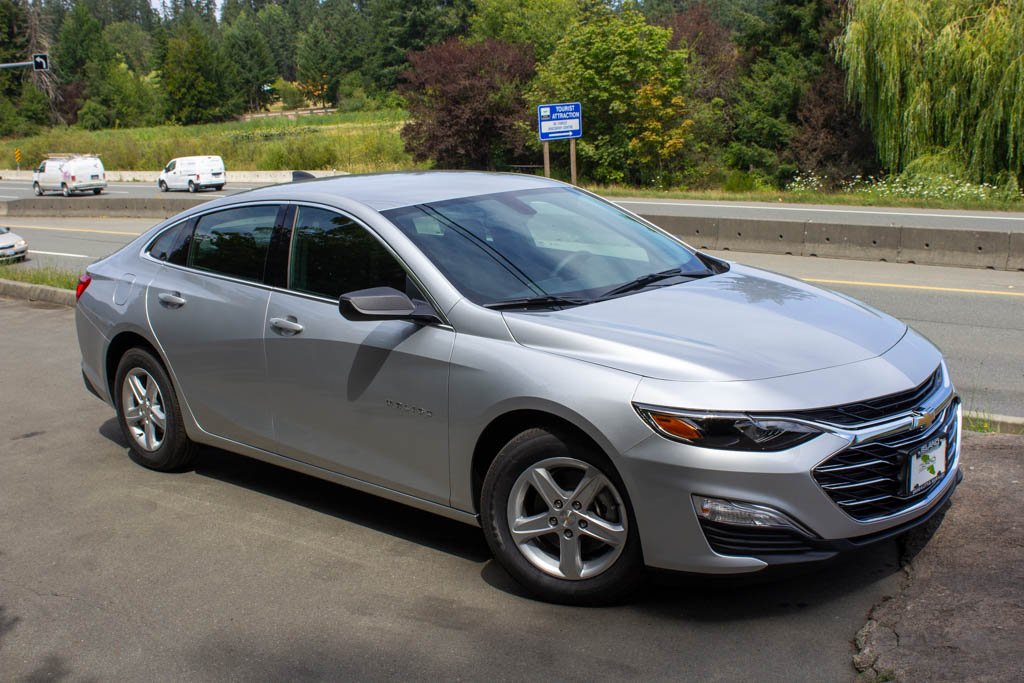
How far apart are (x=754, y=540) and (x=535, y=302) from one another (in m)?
1.41

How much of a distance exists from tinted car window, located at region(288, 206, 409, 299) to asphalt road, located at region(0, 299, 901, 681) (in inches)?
49.4

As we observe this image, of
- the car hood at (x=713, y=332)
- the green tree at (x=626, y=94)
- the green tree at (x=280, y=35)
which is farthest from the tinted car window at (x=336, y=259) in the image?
the green tree at (x=280, y=35)

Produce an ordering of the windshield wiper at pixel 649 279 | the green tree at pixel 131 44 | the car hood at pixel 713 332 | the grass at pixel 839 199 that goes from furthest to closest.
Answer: the green tree at pixel 131 44, the grass at pixel 839 199, the windshield wiper at pixel 649 279, the car hood at pixel 713 332

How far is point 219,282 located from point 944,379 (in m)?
3.67

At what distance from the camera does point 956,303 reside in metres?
11.9

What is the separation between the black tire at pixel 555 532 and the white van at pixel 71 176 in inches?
1819

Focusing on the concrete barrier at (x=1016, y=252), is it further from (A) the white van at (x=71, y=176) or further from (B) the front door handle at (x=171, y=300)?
(A) the white van at (x=71, y=176)

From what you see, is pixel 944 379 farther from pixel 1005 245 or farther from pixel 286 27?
pixel 286 27

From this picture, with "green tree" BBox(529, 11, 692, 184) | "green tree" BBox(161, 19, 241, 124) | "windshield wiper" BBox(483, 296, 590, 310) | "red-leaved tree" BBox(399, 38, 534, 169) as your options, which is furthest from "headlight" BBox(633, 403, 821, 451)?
"green tree" BBox(161, 19, 241, 124)

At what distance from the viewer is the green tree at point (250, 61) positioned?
144625 mm

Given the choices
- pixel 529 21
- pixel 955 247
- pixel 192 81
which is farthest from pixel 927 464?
pixel 192 81

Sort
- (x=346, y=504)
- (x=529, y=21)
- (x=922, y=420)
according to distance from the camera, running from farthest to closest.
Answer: (x=529, y=21)
(x=346, y=504)
(x=922, y=420)

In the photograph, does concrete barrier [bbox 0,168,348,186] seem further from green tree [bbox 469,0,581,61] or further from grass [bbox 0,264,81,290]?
grass [bbox 0,264,81,290]

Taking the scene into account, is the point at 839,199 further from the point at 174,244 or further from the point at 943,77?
the point at 174,244
